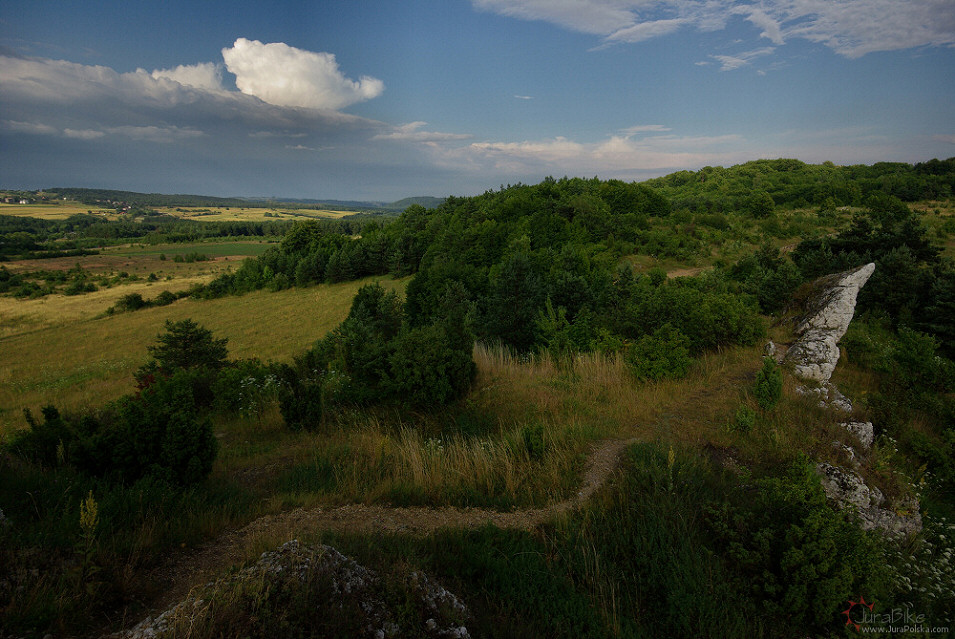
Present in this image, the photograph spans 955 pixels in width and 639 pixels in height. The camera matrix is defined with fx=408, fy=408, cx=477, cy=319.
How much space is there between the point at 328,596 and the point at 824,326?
10340 mm

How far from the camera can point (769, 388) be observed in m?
6.39

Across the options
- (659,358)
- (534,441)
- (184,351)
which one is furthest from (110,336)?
(659,358)

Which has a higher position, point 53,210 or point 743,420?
point 53,210

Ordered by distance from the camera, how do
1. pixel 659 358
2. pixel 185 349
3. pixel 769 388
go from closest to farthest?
pixel 769 388 < pixel 659 358 < pixel 185 349

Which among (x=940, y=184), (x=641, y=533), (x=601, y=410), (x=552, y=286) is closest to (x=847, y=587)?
(x=641, y=533)

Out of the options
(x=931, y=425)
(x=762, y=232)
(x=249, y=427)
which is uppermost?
(x=762, y=232)

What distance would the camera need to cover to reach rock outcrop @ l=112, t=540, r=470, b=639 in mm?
2373

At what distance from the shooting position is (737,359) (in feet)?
27.5

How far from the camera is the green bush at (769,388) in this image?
629cm

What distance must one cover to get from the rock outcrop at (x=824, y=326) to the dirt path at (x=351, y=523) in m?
5.22

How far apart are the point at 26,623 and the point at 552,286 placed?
15.1m

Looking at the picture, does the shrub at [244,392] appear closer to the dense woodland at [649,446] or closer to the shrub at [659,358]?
the dense woodland at [649,446]

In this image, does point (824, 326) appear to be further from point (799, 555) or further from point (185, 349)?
point (185, 349)

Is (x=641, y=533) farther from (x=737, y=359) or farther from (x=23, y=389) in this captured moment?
(x=23, y=389)
